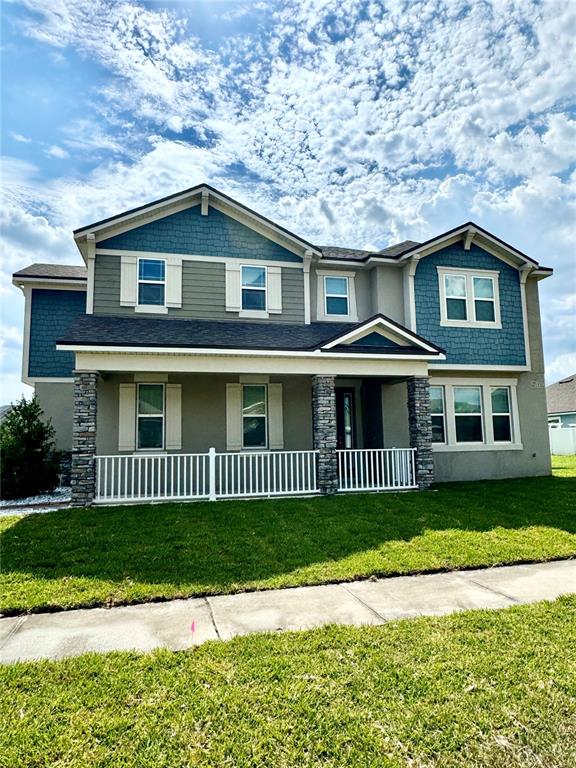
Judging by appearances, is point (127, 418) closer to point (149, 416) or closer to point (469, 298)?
point (149, 416)

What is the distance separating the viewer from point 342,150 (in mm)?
12992

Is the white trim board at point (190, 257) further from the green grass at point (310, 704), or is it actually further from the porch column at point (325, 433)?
the green grass at point (310, 704)

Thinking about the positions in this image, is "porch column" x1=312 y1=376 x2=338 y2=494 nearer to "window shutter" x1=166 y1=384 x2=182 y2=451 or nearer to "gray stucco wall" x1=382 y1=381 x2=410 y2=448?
"gray stucco wall" x1=382 y1=381 x2=410 y2=448

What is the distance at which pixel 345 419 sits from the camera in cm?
1377

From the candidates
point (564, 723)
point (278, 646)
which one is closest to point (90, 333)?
point (278, 646)

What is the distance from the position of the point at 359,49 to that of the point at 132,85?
509 cm

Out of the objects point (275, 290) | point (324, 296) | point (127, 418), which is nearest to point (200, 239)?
point (275, 290)

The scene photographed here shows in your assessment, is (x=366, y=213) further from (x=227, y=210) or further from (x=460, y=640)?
(x=460, y=640)

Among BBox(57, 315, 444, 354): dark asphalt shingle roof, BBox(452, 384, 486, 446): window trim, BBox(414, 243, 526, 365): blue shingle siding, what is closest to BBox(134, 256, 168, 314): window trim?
BBox(57, 315, 444, 354): dark asphalt shingle roof

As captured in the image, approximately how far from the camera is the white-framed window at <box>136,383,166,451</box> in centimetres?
1169

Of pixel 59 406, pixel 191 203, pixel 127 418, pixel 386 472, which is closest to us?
pixel 127 418

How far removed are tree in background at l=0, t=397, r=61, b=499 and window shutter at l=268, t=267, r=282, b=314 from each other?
7.20 metres

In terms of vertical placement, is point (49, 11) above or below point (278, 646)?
above

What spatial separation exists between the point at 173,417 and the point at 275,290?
461cm
